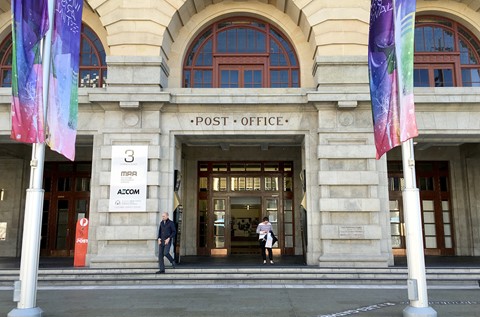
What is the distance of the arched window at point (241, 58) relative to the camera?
1498 centimetres

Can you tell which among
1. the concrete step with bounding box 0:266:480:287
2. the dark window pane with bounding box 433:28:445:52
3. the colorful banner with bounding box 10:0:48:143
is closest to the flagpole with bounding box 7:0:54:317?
the colorful banner with bounding box 10:0:48:143

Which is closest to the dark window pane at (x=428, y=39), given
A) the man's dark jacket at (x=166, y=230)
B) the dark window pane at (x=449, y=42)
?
the dark window pane at (x=449, y=42)

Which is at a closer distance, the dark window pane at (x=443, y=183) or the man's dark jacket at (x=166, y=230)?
the man's dark jacket at (x=166, y=230)

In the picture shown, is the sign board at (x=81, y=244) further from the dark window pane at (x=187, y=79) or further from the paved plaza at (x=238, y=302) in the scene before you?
the dark window pane at (x=187, y=79)

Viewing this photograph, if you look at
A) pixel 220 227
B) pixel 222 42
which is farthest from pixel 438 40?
pixel 220 227

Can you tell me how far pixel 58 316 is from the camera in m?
7.77

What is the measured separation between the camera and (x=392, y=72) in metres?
7.78

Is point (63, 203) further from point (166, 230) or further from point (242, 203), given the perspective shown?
point (166, 230)

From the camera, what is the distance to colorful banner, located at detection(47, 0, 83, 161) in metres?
7.90

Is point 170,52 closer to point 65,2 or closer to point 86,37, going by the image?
point 86,37

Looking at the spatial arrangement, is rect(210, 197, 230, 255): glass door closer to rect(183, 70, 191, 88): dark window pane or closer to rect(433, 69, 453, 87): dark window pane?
rect(183, 70, 191, 88): dark window pane

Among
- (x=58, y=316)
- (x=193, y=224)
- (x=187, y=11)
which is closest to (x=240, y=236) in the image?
(x=193, y=224)

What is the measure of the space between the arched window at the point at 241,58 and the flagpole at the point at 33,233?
7549mm

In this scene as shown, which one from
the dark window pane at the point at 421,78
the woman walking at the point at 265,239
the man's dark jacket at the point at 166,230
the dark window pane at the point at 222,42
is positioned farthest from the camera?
the dark window pane at the point at 222,42
